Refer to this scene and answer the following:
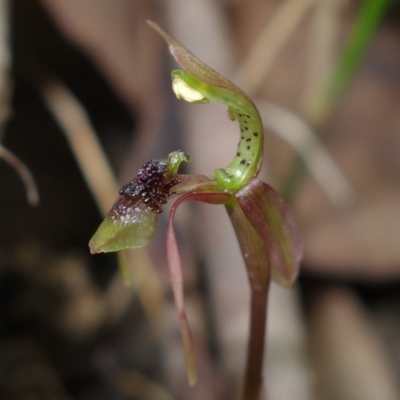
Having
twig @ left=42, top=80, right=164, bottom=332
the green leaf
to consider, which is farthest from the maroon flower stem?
twig @ left=42, top=80, right=164, bottom=332

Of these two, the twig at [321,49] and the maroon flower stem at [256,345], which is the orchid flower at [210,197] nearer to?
the maroon flower stem at [256,345]

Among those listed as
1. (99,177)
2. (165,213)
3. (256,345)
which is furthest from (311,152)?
(256,345)

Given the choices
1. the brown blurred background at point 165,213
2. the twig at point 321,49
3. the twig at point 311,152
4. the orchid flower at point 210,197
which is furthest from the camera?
the twig at point 321,49

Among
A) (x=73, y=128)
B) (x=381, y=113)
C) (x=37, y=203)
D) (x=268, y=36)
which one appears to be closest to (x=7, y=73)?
(x=73, y=128)

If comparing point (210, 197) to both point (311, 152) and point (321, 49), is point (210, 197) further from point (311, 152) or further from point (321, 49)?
point (321, 49)

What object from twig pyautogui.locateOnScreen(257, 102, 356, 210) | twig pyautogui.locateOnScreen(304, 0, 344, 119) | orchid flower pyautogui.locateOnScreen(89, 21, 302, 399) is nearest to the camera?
orchid flower pyautogui.locateOnScreen(89, 21, 302, 399)

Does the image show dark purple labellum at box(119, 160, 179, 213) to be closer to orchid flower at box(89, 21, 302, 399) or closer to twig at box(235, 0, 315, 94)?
orchid flower at box(89, 21, 302, 399)

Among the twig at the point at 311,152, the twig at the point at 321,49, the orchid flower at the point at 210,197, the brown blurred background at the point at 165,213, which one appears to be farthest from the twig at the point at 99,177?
the orchid flower at the point at 210,197
